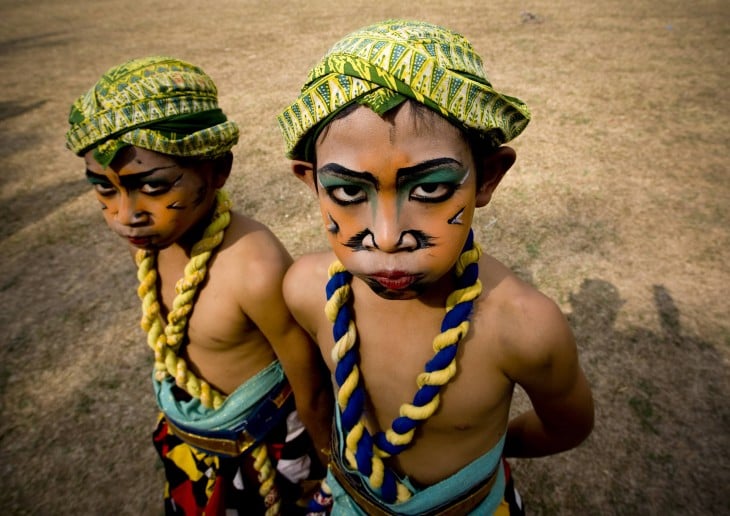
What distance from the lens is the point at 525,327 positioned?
1.12m

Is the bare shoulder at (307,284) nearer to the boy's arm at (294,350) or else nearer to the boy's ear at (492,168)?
the boy's arm at (294,350)

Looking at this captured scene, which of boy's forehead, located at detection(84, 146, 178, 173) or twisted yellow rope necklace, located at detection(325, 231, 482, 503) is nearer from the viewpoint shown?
twisted yellow rope necklace, located at detection(325, 231, 482, 503)

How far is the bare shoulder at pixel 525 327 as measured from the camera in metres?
1.11

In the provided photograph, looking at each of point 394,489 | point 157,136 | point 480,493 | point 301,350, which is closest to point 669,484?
point 480,493

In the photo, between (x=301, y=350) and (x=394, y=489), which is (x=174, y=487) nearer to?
(x=301, y=350)

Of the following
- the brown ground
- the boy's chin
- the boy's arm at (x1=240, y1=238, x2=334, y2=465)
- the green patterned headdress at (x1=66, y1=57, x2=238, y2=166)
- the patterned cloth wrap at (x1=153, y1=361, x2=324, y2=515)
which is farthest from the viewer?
the brown ground

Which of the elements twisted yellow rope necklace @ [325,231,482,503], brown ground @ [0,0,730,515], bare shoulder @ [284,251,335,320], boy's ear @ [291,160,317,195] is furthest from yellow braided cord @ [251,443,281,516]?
boy's ear @ [291,160,317,195]

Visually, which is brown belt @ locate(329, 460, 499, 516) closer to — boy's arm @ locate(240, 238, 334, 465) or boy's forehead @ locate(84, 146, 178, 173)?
boy's arm @ locate(240, 238, 334, 465)

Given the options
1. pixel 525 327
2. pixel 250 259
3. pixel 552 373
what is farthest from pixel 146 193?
pixel 552 373

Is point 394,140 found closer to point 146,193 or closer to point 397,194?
point 397,194

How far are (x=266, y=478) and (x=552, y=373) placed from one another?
1226 mm

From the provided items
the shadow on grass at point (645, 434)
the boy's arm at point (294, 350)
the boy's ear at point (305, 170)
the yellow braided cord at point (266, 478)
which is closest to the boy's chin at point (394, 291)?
the boy's ear at point (305, 170)

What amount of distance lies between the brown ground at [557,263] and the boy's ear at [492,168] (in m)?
1.76

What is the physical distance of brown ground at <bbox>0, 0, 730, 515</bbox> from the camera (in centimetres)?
226
